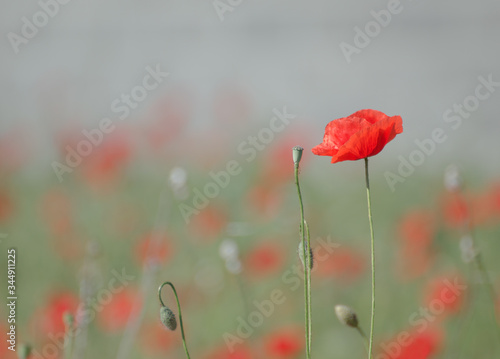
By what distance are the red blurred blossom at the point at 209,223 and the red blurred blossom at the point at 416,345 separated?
0.75 m

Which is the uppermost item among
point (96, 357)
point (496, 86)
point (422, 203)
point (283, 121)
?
point (496, 86)

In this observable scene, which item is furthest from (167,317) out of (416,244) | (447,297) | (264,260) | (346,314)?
(416,244)

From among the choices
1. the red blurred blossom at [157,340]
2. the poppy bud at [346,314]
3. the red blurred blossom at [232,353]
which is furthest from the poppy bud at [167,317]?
the red blurred blossom at [157,340]

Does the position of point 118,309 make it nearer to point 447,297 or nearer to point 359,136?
point 447,297

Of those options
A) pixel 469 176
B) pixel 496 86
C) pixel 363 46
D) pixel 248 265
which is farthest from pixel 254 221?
pixel 496 86

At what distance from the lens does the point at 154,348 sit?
6.01ft

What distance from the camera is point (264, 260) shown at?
202 cm

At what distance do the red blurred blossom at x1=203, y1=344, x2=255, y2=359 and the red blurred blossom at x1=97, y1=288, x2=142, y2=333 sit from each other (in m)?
0.27

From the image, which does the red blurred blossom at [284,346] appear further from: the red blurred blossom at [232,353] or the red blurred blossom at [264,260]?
the red blurred blossom at [264,260]

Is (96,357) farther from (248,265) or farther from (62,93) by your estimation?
(62,93)

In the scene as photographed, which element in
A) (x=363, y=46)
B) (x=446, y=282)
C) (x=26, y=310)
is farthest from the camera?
(x=363, y=46)

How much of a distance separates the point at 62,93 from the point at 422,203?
1496 millimetres

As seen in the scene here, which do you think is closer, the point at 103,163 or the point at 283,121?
the point at 103,163

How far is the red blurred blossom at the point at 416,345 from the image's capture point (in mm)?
1369
